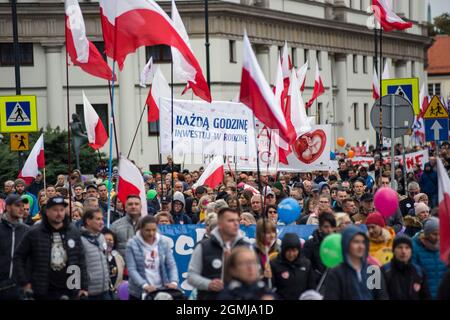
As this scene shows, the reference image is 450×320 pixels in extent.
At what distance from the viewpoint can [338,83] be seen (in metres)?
69.1

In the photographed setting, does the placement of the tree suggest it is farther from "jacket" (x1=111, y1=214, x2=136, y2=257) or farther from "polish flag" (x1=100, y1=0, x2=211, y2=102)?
"jacket" (x1=111, y1=214, x2=136, y2=257)

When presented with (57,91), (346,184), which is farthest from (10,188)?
(57,91)

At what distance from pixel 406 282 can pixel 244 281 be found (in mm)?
2418

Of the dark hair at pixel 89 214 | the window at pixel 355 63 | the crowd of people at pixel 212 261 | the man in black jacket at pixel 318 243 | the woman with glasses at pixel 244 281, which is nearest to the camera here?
the woman with glasses at pixel 244 281

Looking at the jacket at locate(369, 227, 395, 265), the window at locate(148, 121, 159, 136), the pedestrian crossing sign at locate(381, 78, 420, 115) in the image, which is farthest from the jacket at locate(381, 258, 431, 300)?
the window at locate(148, 121, 159, 136)

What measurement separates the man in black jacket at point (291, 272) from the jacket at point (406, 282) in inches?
32.8

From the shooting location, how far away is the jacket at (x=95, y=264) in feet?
42.2

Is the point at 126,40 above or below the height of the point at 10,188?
above

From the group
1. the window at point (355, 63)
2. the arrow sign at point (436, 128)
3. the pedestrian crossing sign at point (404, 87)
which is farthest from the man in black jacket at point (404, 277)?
the window at point (355, 63)

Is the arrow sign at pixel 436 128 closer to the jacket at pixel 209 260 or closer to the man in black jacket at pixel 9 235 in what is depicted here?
the man in black jacket at pixel 9 235
